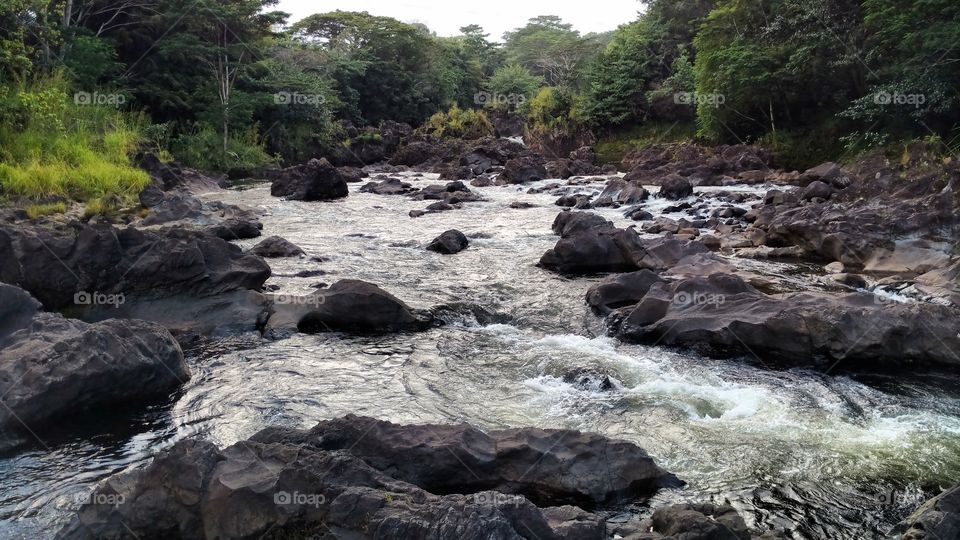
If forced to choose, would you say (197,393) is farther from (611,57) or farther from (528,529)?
(611,57)

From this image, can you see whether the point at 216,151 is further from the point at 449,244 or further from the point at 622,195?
the point at 449,244

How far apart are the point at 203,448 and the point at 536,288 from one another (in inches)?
314

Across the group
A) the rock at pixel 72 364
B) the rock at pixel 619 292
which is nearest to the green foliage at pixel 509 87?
the rock at pixel 619 292

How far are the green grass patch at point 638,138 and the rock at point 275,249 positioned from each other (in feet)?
80.1

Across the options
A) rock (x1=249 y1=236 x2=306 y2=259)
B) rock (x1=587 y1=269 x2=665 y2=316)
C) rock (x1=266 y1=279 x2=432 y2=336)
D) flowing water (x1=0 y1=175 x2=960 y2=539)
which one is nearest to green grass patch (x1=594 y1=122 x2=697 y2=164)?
rock (x1=249 y1=236 x2=306 y2=259)

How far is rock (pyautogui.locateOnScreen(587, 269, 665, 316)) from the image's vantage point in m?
10.6

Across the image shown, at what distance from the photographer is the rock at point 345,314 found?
378 inches

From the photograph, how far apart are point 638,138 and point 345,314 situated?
31265mm

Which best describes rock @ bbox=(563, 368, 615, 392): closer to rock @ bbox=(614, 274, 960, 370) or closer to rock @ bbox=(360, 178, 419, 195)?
rock @ bbox=(614, 274, 960, 370)

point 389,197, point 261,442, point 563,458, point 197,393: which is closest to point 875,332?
point 563,458

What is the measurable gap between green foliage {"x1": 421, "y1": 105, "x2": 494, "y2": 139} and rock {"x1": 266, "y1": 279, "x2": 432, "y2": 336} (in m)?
37.5

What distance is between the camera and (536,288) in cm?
1202

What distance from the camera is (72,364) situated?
653 cm

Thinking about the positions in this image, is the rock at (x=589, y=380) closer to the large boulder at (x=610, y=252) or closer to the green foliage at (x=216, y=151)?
the large boulder at (x=610, y=252)
